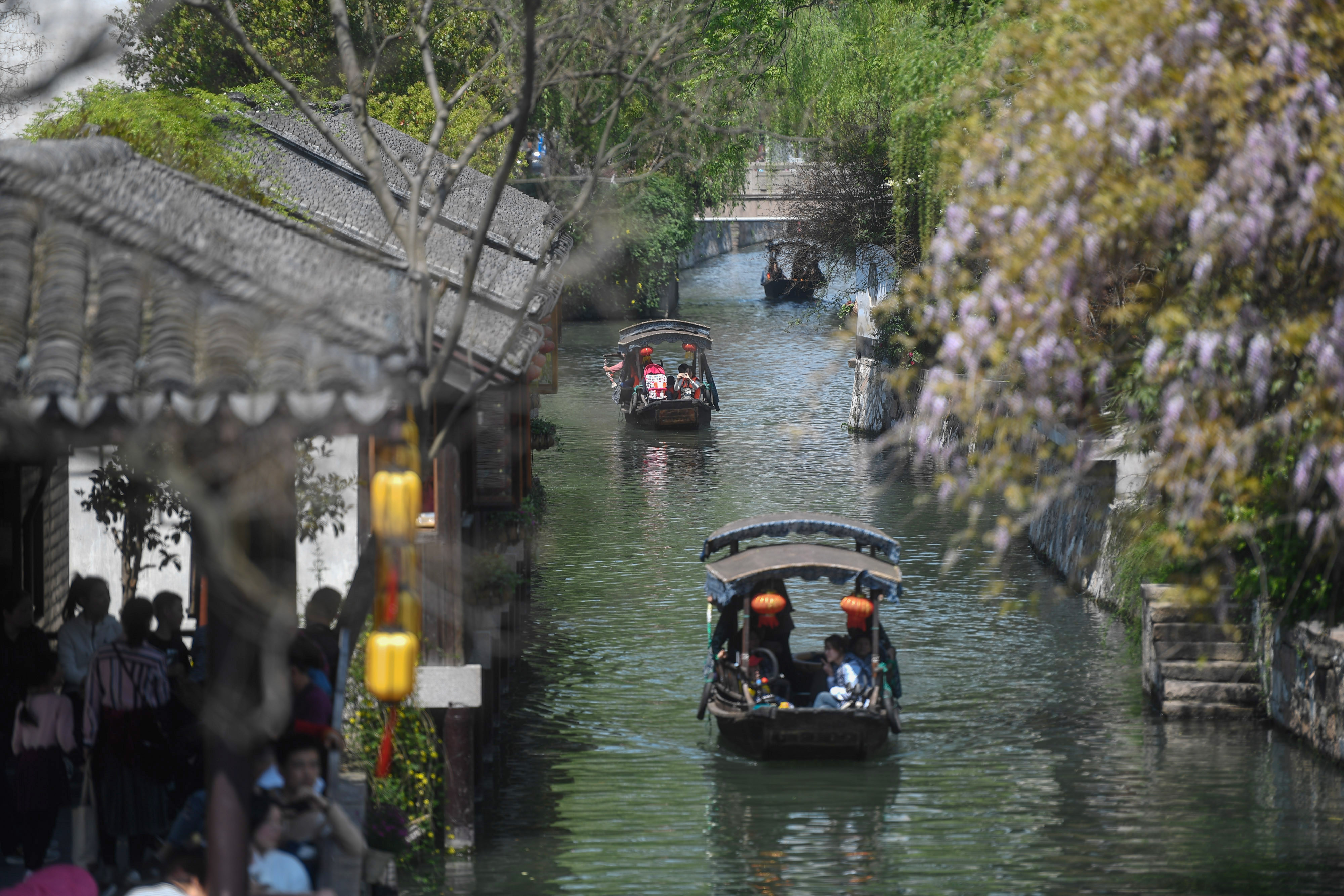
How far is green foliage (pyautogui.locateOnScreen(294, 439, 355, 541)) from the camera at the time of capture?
15164mm

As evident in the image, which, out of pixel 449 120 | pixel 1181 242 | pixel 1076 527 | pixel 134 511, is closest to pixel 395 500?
pixel 1181 242

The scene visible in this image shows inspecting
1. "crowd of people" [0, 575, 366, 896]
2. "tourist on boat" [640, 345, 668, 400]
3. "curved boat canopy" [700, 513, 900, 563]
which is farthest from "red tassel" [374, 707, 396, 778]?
"tourist on boat" [640, 345, 668, 400]

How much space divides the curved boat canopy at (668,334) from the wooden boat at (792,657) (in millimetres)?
23580

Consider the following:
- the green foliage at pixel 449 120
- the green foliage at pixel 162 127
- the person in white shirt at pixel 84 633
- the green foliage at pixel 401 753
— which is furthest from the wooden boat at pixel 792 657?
the green foliage at pixel 449 120

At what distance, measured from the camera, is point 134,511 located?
611 inches

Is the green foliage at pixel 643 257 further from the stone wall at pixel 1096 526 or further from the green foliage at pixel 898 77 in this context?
the stone wall at pixel 1096 526

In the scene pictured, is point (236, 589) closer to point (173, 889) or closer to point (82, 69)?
point (173, 889)

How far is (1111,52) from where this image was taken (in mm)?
8430

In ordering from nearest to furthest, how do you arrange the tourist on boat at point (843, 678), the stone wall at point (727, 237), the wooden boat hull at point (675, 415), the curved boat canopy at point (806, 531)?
the tourist on boat at point (843, 678), the curved boat canopy at point (806, 531), the wooden boat hull at point (675, 415), the stone wall at point (727, 237)

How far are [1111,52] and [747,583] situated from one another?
395 inches

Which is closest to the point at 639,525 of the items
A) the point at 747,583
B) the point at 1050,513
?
the point at 1050,513

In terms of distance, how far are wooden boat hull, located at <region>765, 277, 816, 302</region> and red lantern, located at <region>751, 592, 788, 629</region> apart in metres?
55.3

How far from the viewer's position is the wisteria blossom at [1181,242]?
7965 millimetres

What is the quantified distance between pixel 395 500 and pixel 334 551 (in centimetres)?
923
